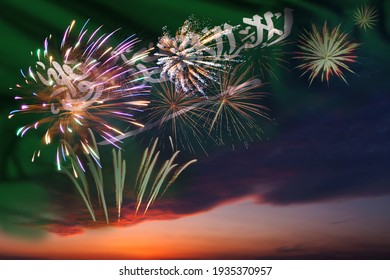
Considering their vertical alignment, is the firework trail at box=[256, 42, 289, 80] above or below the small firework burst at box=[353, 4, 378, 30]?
below

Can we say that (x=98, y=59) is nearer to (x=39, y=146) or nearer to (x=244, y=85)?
(x=39, y=146)

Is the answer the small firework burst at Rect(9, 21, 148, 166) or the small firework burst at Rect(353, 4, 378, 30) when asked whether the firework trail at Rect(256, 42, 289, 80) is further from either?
the small firework burst at Rect(9, 21, 148, 166)

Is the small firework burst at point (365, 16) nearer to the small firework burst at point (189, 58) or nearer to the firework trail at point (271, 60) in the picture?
the firework trail at point (271, 60)

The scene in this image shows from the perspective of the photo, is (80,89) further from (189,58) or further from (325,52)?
(325,52)

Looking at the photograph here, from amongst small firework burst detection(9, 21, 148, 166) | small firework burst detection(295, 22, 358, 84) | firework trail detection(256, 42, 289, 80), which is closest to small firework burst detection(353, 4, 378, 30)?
small firework burst detection(295, 22, 358, 84)

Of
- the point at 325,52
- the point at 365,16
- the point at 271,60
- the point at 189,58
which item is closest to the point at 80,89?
the point at 189,58
